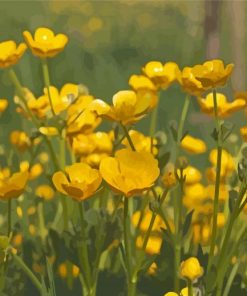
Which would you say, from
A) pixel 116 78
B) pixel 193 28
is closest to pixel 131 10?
pixel 193 28

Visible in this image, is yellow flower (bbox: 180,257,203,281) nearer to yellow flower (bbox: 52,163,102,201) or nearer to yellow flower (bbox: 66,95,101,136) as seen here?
yellow flower (bbox: 52,163,102,201)

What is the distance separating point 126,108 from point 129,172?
15cm

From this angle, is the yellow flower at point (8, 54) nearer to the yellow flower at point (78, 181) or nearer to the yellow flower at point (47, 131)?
the yellow flower at point (47, 131)

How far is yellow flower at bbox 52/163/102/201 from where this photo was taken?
3.35ft

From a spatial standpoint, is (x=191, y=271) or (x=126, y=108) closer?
(x=191, y=271)

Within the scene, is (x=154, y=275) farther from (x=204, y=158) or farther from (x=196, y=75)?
(x=204, y=158)

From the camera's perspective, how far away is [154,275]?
131cm

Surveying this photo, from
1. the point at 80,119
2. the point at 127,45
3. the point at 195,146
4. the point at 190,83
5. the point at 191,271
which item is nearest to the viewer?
the point at 191,271

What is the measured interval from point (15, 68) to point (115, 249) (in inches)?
66.9

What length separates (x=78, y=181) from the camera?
1048mm

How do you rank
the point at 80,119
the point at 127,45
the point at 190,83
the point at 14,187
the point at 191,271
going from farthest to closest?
the point at 127,45, the point at 80,119, the point at 190,83, the point at 14,187, the point at 191,271

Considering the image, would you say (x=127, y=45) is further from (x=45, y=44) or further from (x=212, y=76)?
(x=212, y=76)

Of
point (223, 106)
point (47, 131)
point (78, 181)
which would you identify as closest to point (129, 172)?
point (78, 181)

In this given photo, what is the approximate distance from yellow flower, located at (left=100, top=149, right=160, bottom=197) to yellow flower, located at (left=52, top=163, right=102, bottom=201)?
43mm
